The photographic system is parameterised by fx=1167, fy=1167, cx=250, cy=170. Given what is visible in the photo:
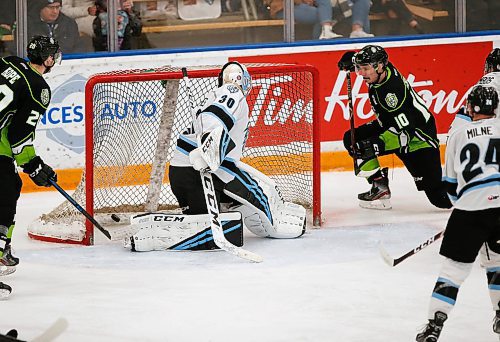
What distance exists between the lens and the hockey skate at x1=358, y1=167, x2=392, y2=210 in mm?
6145

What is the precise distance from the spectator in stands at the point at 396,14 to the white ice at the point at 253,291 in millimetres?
1790

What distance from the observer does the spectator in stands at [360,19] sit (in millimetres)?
7137

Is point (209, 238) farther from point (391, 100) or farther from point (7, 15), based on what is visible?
point (7, 15)

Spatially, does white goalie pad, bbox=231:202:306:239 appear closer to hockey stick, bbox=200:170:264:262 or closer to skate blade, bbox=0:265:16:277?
hockey stick, bbox=200:170:264:262

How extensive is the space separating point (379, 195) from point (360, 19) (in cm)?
147

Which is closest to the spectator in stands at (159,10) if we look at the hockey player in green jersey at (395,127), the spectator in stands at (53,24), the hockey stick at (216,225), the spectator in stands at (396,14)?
the spectator in stands at (53,24)

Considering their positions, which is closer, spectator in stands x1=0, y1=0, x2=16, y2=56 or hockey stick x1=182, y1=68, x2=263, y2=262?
hockey stick x1=182, y1=68, x2=263, y2=262

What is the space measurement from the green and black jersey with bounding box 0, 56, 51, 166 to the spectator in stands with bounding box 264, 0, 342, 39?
2705 millimetres

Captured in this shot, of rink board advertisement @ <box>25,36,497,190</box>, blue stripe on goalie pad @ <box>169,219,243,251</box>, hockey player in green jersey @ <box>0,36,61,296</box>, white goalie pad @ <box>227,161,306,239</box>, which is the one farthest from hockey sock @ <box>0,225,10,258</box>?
rink board advertisement @ <box>25,36,497,190</box>

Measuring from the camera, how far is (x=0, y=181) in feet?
14.7

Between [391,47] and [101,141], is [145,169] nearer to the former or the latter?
[101,141]

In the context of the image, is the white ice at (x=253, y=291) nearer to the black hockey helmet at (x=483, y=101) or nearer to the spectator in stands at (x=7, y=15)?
the black hockey helmet at (x=483, y=101)

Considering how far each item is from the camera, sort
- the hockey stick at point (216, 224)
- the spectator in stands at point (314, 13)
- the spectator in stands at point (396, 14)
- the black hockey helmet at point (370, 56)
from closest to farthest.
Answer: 1. the hockey stick at point (216, 224)
2. the black hockey helmet at point (370, 56)
3. the spectator in stands at point (314, 13)
4. the spectator in stands at point (396, 14)

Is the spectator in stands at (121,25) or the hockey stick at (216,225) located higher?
the spectator in stands at (121,25)
